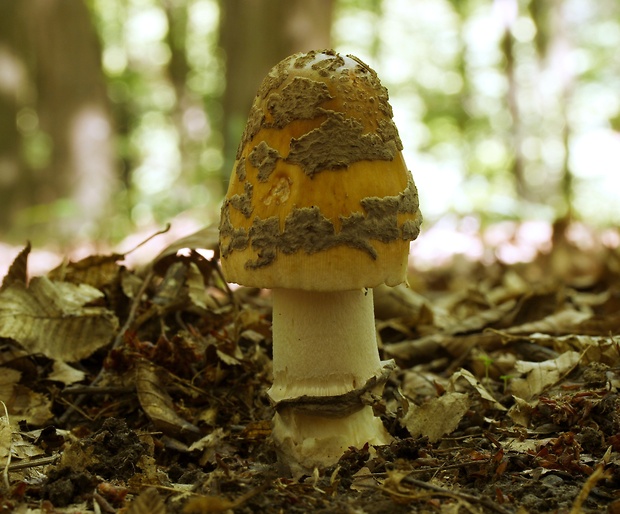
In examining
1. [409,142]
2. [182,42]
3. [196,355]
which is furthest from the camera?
[409,142]

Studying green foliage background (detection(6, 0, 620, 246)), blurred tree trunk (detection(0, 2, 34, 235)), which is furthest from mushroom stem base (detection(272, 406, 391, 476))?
green foliage background (detection(6, 0, 620, 246))

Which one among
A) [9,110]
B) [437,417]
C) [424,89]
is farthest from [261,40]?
[424,89]

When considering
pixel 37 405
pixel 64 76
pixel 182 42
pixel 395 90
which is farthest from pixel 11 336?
pixel 395 90

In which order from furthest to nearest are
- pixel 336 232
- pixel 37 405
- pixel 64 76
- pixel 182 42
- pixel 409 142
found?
pixel 409 142, pixel 182 42, pixel 64 76, pixel 37 405, pixel 336 232

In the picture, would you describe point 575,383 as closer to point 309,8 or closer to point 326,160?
point 326,160

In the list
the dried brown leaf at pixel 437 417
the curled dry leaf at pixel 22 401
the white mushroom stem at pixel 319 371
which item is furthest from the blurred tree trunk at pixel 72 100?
the dried brown leaf at pixel 437 417

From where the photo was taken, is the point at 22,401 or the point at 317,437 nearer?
the point at 317,437

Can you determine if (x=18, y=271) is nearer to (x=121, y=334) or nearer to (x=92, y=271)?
(x=92, y=271)

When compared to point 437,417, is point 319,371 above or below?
above
